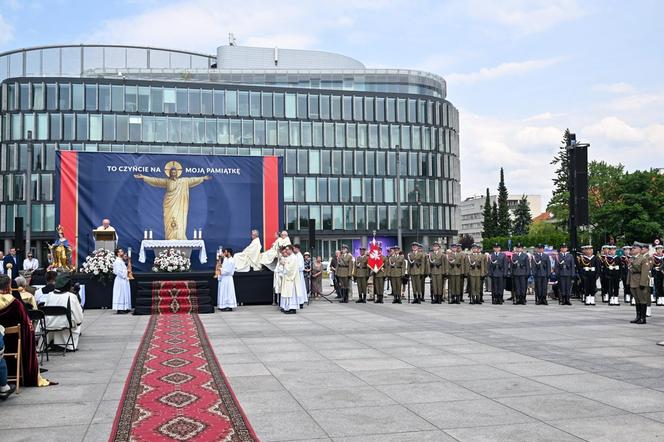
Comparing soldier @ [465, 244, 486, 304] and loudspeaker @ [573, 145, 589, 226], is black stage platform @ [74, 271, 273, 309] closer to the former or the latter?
soldier @ [465, 244, 486, 304]

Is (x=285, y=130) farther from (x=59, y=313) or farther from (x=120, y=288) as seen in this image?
(x=59, y=313)

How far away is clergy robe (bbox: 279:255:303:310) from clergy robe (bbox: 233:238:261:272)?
11.2 ft

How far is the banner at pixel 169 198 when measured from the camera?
2375 cm

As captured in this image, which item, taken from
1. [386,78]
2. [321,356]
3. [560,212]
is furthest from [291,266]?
[560,212]

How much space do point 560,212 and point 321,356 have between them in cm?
6767

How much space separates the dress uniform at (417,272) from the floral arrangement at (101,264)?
979 centimetres

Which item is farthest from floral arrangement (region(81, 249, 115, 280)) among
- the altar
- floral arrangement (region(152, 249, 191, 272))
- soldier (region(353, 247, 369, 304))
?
soldier (region(353, 247, 369, 304))

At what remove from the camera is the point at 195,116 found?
59250mm

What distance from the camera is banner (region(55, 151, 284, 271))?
23.8 meters

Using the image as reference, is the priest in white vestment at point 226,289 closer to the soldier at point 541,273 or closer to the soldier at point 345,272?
the soldier at point 345,272

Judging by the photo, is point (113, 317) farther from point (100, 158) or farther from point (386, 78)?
point (386, 78)

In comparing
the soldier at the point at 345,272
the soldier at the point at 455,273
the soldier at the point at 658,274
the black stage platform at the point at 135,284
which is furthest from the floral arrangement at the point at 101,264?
the soldier at the point at 658,274

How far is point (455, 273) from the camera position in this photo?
2216 centimetres

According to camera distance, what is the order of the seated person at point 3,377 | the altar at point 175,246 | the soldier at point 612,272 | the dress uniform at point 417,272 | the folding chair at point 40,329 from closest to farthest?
the seated person at point 3,377 → the folding chair at point 40,329 → the soldier at point 612,272 → the dress uniform at point 417,272 → the altar at point 175,246
